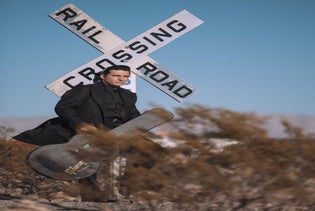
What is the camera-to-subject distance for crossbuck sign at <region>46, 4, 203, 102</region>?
20.1 ft

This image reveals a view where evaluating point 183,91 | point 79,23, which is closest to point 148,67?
point 183,91

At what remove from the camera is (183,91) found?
20.2ft

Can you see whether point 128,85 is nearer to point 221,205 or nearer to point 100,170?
point 100,170

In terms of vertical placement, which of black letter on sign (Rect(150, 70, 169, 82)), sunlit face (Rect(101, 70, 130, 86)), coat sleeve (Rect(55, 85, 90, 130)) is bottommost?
coat sleeve (Rect(55, 85, 90, 130))

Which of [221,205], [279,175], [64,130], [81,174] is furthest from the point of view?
[64,130]

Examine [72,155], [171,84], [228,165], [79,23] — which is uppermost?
[79,23]

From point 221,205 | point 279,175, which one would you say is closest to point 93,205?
point 221,205

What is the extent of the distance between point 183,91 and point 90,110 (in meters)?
2.28

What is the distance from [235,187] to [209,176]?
0.17 meters

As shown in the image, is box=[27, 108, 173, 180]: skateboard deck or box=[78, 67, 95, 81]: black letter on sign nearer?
box=[27, 108, 173, 180]: skateboard deck

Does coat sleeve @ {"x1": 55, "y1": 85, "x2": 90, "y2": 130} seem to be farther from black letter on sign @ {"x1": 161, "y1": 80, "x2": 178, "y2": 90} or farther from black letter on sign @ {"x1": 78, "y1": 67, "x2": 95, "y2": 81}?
black letter on sign @ {"x1": 161, "y1": 80, "x2": 178, "y2": 90}

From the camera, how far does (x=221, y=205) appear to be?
8.61ft

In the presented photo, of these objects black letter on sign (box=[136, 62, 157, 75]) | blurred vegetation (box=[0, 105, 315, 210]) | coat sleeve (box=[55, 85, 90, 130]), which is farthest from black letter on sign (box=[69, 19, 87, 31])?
blurred vegetation (box=[0, 105, 315, 210])

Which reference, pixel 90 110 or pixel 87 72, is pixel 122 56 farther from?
pixel 90 110
